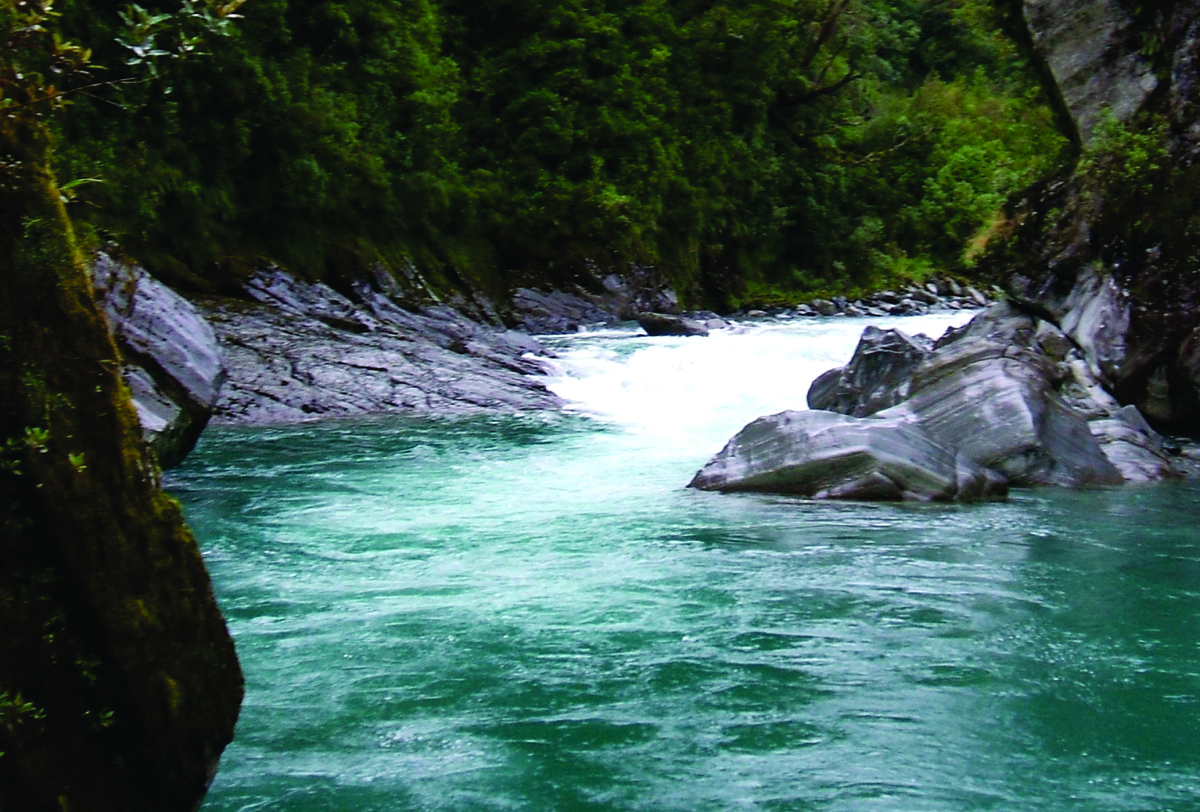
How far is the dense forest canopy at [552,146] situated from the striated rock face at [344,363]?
1.62 meters

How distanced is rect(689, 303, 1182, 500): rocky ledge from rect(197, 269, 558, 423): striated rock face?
5.36 m

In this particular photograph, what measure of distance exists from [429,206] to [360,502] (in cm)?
1597

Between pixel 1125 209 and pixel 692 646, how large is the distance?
8.75 meters

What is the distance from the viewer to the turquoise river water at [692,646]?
3.84 meters

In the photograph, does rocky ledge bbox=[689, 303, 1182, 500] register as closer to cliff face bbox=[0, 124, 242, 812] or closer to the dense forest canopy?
the dense forest canopy

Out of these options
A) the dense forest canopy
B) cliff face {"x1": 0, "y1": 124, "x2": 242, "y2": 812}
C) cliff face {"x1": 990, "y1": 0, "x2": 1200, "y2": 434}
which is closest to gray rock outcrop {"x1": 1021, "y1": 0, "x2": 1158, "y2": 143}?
cliff face {"x1": 990, "y1": 0, "x2": 1200, "y2": 434}

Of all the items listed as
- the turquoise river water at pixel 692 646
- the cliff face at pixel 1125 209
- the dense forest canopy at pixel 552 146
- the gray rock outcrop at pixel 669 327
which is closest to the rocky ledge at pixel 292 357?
the turquoise river water at pixel 692 646

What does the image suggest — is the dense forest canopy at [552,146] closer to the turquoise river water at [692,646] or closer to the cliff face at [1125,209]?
the cliff face at [1125,209]

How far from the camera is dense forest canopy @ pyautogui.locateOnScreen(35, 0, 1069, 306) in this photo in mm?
17797

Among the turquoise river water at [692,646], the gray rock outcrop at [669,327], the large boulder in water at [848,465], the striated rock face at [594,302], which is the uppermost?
the striated rock face at [594,302]

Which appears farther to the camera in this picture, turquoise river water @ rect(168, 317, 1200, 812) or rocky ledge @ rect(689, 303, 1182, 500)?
rocky ledge @ rect(689, 303, 1182, 500)

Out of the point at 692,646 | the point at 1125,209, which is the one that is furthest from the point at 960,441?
the point at 692,646

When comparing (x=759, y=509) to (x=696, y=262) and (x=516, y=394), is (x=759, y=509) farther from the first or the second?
(x=696, y=262)

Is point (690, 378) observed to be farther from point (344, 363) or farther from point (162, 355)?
point (162, 355)
